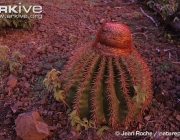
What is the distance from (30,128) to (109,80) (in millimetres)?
656

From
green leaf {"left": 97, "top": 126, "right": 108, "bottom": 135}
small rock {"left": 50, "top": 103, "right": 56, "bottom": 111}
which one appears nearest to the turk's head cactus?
green leaf {"left": 97, "top": 126, "right": 108, "bottom": 135}

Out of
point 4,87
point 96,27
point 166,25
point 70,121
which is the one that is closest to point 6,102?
point 4,87

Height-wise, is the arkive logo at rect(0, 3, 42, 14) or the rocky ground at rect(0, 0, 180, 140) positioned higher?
the arkive logo at rect(0, 3, 42, 14)

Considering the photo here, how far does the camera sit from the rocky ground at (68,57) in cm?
229

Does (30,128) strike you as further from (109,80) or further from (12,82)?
(12,82)

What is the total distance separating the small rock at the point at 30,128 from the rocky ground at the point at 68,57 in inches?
4.5

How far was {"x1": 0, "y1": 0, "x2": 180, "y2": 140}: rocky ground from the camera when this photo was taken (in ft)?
7.50

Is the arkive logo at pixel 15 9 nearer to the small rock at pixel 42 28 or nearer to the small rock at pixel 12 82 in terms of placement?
the small rock at pixel 42 28

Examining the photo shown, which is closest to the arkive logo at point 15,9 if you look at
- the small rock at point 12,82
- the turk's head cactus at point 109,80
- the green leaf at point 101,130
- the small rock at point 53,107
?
the small rock at point 12,82

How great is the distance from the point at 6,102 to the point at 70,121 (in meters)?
0.62

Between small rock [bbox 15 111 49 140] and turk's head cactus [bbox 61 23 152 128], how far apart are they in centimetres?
28

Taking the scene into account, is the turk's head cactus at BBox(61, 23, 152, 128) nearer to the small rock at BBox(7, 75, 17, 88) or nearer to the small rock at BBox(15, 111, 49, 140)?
the small rock at BBox(15, 111, 49, 140)

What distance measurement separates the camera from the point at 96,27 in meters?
3.71

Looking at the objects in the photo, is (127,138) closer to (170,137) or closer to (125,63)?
(170,137)
